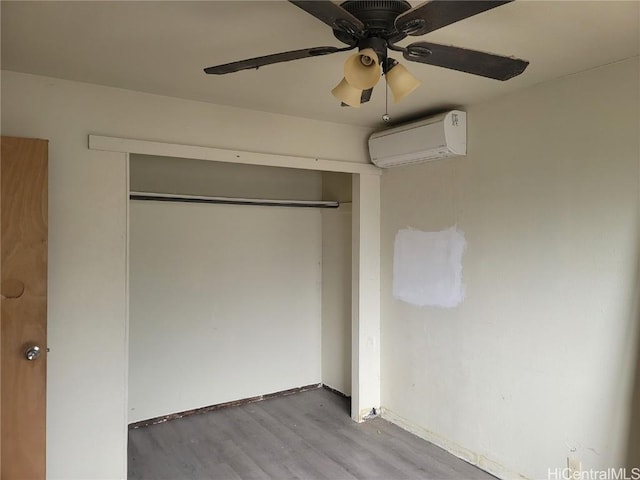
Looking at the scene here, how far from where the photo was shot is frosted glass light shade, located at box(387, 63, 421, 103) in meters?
1.65

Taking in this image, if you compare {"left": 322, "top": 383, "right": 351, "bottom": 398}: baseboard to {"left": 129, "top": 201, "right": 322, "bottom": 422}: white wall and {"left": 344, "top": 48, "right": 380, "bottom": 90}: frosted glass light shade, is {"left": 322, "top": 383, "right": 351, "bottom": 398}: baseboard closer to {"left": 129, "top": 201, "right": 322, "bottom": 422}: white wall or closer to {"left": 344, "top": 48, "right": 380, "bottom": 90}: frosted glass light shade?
{"left": 129, "top": 201, "right": 322, "bottom": 422}: white wall

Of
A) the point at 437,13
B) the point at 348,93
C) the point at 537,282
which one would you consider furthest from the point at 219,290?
the point at 437,13

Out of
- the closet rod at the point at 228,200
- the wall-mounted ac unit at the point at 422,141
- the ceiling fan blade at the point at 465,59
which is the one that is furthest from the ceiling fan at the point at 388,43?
the closet rod at the point at 228,200

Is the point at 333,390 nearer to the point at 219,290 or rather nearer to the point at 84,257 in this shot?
the point at 219,290

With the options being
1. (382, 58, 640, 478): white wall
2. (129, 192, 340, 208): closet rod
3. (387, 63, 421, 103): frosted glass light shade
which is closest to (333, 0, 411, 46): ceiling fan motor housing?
(387, 63, 421, 103): frosted glass light shade

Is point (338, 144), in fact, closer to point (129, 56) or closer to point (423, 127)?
point (423, 127)

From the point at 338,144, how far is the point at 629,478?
2672mm

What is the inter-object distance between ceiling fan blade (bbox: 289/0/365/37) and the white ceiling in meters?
0.34

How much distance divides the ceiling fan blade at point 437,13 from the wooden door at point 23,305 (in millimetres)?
1860

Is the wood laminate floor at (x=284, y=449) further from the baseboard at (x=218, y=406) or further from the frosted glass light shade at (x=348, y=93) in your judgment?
the frosted glass light shade at (x=348, y=93)

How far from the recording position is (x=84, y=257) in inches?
99.1

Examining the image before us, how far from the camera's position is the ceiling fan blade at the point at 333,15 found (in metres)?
1.27

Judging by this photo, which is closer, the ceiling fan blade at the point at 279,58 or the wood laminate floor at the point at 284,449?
the ceiling fan blade at the point at 279,58

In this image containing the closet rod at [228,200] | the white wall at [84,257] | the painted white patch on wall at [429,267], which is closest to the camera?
the white wall at [84,257]
